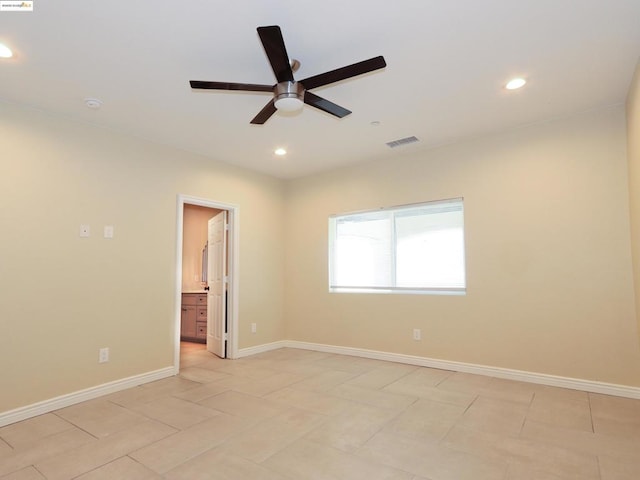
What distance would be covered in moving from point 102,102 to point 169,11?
146 centimetres

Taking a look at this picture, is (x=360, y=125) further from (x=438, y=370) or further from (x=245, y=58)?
(x=438, y=370)

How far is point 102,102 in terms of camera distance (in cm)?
318

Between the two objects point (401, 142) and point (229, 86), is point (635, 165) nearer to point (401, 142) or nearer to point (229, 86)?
point (401, 142)

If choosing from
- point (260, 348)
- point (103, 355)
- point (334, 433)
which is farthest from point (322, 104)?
point (260, 348)

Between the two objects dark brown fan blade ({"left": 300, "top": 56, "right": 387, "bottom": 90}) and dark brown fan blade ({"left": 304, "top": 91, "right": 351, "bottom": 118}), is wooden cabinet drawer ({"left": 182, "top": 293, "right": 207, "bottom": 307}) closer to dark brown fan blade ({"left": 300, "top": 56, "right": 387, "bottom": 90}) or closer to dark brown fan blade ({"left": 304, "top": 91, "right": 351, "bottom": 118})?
dark brown fan blade ({"left": 304, "top": 91, "right": 351, "bottom": 118})

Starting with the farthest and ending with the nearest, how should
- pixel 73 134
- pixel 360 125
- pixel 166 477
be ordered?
pixel 360 125, pixel 73 134, pixel 166 477

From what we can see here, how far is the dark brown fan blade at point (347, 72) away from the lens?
208 cm

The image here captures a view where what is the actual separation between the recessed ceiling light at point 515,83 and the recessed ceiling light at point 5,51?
11.7 feet

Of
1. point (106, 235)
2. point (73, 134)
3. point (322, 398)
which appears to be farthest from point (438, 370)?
point (73, 134)

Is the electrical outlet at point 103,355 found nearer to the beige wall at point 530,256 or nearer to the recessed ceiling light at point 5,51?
the recessed ceiling light at point 5,51

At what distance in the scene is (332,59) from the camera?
2611mm

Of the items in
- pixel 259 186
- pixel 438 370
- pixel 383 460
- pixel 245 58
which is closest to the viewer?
pixel 383 460

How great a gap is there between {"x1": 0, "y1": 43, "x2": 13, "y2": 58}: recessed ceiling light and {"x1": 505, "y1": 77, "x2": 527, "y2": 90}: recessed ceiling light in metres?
3.56

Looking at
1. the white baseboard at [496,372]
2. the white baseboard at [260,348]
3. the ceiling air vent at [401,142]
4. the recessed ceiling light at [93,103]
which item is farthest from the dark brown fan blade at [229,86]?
the white baseboard at [260,348]
